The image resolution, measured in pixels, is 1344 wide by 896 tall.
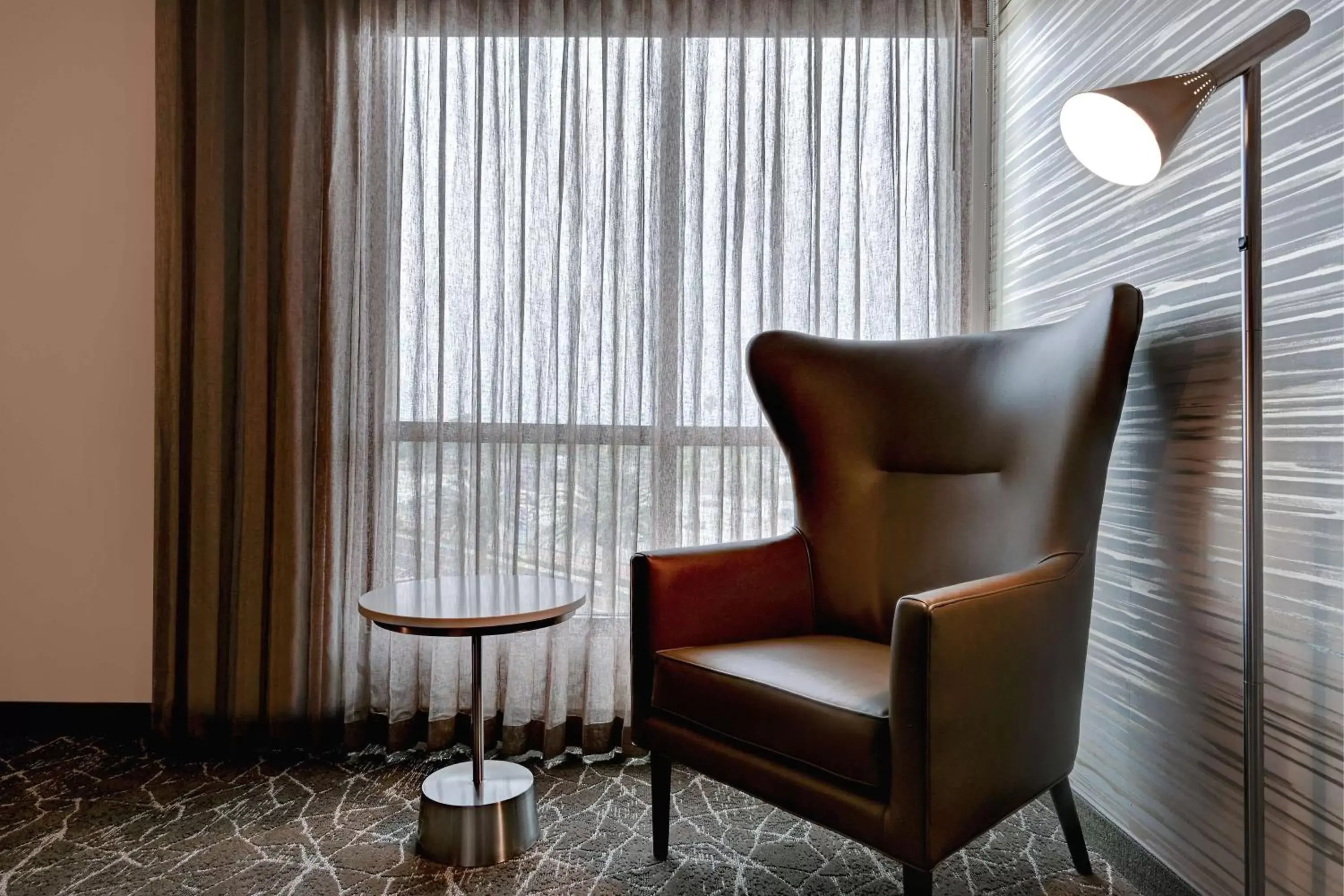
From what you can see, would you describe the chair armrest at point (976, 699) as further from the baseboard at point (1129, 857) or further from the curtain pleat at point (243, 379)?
the curtain pleat at point (243, 379)

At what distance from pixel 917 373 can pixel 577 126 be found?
4.14ft

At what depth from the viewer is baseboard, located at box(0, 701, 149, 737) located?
2.40 meters

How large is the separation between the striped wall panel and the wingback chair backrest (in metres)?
0.18

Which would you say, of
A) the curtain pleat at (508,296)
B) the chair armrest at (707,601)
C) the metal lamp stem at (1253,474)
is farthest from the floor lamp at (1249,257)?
the curtain pleat at (508,296)

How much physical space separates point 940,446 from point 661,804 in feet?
3.44

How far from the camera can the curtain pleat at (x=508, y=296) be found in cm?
225

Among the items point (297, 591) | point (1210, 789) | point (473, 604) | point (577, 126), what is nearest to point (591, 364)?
point (577, 126)

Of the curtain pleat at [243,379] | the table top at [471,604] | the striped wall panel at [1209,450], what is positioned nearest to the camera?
the striped wall panel at [1209,450]

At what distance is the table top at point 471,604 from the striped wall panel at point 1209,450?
125cm

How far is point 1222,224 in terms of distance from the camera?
1408mm

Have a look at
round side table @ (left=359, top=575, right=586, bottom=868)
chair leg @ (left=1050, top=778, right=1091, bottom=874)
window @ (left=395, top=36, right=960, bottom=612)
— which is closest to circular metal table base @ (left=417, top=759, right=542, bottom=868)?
round side table @ (left=359, top=575, right=586, bottom=868)

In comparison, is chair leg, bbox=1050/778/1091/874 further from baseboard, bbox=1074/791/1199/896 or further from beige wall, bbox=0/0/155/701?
beige wall, bbox=0/0/155/701

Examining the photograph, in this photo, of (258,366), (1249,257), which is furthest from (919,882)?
(258,366)

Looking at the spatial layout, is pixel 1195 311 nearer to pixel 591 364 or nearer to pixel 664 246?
pixel 664 246
